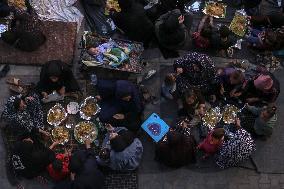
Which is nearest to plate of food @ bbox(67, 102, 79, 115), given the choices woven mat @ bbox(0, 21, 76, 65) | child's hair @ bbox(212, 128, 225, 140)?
woven mat @ bbox(0, 21, 76, 65)

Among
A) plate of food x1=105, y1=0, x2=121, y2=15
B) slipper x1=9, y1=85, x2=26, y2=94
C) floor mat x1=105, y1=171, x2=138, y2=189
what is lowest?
floor mat x1=105, y1=171, x2=138, y2=189

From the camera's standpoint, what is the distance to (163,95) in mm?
11562

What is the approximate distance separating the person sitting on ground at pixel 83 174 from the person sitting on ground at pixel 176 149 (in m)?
1.28

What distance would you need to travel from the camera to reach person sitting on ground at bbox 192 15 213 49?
11.8 m

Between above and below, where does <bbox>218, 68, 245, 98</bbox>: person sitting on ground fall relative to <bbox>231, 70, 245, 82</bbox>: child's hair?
below

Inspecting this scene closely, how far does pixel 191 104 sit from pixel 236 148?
1.31 m

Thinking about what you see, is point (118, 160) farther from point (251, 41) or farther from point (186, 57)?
point (251, 41)

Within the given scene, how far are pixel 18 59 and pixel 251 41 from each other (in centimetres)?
→ 529

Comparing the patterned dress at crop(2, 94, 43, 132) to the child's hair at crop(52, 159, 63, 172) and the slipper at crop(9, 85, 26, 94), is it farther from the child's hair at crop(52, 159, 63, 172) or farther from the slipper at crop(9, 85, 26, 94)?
the child's hair at crop(52, 159, 63, 172)

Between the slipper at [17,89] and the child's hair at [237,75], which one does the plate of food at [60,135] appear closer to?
the slipper at [17,89]

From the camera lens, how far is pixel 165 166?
10953 millimetres

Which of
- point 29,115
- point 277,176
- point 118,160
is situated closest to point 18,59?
point 29,115

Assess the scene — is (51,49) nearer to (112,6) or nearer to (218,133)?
(112,6)

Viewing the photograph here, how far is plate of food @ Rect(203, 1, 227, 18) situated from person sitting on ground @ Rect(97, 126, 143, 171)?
3.92m
